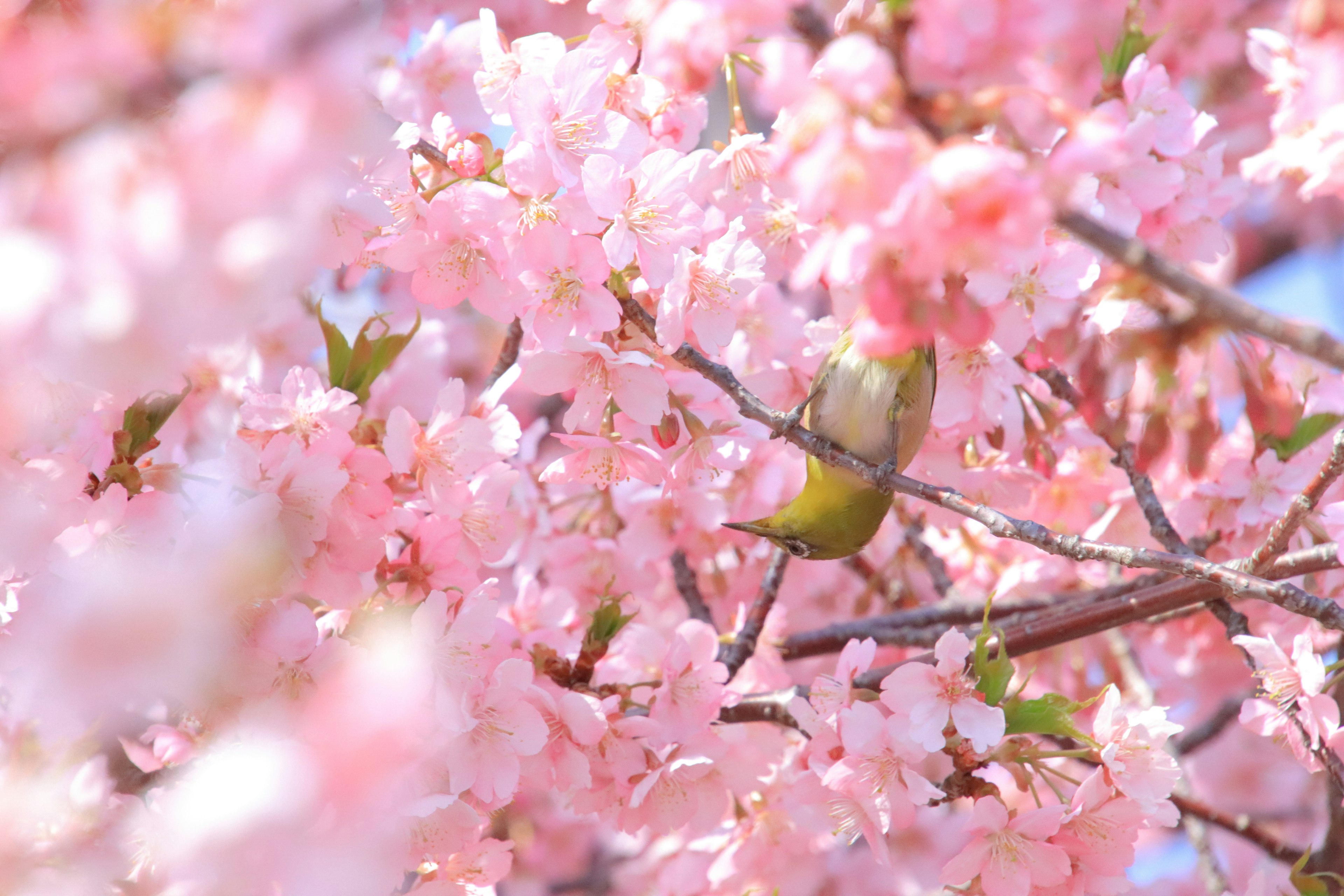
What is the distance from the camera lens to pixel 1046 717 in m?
1.79

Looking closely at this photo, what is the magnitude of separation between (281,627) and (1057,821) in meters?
1.35

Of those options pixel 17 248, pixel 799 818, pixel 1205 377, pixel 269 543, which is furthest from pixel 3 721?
pixel 1205 377

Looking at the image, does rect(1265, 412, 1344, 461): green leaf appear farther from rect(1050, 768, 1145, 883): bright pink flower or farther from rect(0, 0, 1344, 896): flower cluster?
rect(1050, 768, 1145, 883): bright pink flower

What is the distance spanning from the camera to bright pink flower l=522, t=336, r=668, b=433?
6.41 ft

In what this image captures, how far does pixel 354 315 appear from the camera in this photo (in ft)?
8.29

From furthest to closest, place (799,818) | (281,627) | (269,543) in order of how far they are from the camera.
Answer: (799,818) < (281,627) < (269,543)

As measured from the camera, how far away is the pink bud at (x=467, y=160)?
1.97m

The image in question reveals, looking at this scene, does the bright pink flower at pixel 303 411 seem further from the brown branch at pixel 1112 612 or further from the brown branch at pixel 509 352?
the brown branch at pixel 1112 612

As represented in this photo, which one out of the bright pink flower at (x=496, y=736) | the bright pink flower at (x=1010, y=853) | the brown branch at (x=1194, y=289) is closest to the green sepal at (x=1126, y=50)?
the brown branch at (x=1194, y=289)

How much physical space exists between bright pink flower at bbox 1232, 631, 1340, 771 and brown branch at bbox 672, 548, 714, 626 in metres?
1.20

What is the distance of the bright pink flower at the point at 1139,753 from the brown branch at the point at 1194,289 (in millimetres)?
→ 947

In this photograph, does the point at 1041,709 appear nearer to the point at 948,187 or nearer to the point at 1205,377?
the point at 1205,377

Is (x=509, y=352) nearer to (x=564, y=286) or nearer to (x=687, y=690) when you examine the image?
(x=564, y=286)

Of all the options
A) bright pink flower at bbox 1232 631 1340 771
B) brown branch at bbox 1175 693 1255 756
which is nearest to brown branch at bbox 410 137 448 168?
bright pink flower at bbox 1232 631 1340 771
